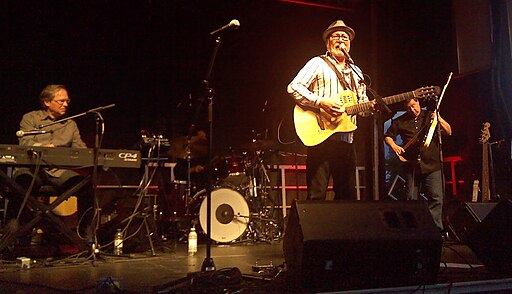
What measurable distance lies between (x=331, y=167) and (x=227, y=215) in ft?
8.93

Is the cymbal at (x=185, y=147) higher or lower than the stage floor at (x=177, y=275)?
higher

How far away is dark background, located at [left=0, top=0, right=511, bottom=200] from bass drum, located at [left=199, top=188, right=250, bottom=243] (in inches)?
48.1

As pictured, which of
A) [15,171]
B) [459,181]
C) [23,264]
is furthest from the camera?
[459,181]

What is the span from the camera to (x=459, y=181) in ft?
25.0

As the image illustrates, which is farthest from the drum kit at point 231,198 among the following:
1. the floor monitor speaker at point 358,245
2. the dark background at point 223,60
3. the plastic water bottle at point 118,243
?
the floor monitor speaker at point 358,245

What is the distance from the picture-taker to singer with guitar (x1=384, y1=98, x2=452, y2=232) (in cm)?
542

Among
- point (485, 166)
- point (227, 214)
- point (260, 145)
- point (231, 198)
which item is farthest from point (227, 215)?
point (485, 166)

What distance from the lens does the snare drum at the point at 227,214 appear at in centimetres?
592

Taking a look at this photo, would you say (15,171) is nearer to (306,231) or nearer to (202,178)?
(202,178)

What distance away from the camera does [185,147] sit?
5762 millimetres

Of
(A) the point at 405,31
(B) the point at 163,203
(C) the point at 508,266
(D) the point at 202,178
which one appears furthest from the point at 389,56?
(C) the point at 508,266

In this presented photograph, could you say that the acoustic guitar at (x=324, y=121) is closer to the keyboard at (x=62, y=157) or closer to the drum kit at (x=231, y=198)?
the keyboard at (x=62, y=157)

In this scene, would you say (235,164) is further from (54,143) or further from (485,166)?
(485,166)

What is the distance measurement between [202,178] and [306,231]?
415 cm
